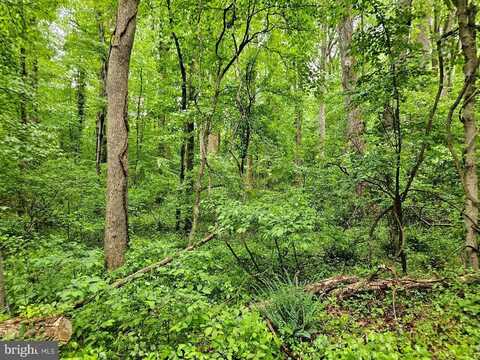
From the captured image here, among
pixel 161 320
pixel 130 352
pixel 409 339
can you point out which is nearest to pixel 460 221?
pixel 409 339

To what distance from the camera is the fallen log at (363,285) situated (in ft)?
10.6

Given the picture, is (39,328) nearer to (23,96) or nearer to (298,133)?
(23,96)

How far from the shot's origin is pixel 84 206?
20.9 ft

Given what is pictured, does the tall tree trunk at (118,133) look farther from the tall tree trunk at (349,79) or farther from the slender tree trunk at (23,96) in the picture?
the tall tree trunk at (349,79)

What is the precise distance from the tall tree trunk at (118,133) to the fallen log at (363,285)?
9.43 feet

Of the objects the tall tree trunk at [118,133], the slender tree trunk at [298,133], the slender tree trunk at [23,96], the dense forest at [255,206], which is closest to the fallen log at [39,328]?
the dense forest at [255,206]

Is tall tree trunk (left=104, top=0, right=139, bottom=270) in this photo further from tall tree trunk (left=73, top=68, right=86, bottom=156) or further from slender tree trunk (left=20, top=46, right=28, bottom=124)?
tall tree trunk (left=73, top=68, right=86, bottom=156)

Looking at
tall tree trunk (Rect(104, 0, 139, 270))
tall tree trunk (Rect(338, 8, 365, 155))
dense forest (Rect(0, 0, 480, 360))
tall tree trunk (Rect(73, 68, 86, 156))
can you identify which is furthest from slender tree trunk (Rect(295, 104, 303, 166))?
tall tree trunk (Rect(73, 68, 86, 156))

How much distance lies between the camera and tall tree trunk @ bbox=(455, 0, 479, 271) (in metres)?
2.93

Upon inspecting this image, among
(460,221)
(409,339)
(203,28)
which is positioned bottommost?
(409,339)

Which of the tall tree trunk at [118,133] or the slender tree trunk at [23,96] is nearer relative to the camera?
the tall tree trunk at [118,133]

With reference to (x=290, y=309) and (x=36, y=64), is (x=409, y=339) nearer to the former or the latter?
(x=290, y=309)

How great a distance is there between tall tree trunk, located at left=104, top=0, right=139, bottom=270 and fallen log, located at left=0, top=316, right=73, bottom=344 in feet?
5.05

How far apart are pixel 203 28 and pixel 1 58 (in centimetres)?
402
